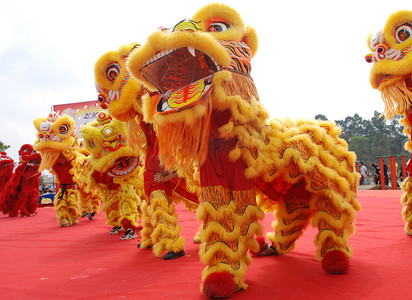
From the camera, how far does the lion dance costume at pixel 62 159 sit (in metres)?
5.66

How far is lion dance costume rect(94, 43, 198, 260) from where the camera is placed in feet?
9.58

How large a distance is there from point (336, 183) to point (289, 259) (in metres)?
0.77

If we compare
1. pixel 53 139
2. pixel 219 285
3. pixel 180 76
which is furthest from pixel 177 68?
pixel 53 139

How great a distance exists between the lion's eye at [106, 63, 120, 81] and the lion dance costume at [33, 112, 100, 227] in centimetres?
291

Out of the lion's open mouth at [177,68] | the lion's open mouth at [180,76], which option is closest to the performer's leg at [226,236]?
the lion's open mouth at [180,76]

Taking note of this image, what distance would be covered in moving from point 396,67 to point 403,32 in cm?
34

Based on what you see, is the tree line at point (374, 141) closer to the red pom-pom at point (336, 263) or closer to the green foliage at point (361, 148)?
the green foliage at point (361, 148)

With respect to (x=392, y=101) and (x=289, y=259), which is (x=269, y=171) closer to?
(x=289, y=259)

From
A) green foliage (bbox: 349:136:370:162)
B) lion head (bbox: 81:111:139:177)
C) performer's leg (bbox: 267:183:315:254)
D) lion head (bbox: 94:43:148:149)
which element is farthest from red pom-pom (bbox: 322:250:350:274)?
green foliage (bbox: 349:136:370:162)

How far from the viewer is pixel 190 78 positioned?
6.18 feet

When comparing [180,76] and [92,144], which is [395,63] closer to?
[180,76]

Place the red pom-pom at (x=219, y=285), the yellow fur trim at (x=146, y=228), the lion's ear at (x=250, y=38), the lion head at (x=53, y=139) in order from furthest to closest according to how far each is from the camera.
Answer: the lion head at (x=53, y=139)
the yellow fur trim at (x=146, y=228)
the lion's ear at (x=250, y=38)
the red pom-pom at (x=219, y=285)

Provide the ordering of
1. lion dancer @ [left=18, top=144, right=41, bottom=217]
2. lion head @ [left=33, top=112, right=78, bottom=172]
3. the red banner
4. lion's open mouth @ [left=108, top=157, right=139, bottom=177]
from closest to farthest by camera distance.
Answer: lion's open mouth @ [left=108, top=157, right=139, bottom=177] → lion head @ [left=33, top=112, right=78, bottom=172] → lion dancer @ [left=18, top=144, right=41, bottom=217] → the red banner

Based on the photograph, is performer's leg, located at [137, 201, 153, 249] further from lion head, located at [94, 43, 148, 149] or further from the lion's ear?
the lion's ear
